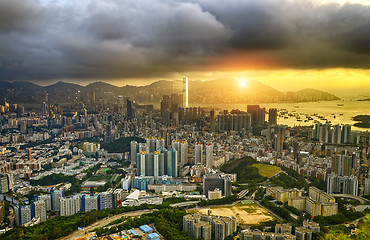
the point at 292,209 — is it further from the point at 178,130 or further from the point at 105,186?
the point at 178,130

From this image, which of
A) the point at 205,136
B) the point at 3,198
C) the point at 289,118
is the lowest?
the point at 3,198

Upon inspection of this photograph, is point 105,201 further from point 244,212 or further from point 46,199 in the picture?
point 244,212

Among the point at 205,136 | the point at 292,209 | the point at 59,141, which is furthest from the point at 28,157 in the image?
the point at 292,209

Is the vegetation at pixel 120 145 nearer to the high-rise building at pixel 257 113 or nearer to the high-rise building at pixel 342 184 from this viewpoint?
the high-rise building at pixel 257 113

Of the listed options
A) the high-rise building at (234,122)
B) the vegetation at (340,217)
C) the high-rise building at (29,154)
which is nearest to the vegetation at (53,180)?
the high-rise building at (29,154)

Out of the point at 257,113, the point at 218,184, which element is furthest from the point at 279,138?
the point at 218,184

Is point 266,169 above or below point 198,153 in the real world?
below
